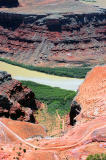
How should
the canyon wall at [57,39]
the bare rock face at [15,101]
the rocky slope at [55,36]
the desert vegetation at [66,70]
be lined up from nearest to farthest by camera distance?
1. the bare rock face at [15,101]
2. the desert vegetation at [66,70]
3. the canyon wall at [57,39]
4. the rocky slope at [55,36]

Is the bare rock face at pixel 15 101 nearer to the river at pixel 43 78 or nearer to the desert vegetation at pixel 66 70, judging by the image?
the river at pixel 43 78

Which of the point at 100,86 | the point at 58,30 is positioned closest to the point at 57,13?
the point at 58,30

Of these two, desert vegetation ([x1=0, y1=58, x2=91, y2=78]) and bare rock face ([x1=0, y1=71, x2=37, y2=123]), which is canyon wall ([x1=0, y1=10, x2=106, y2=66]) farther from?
bare rock face ([x1=0, y1=71, x2=37, y2=123])

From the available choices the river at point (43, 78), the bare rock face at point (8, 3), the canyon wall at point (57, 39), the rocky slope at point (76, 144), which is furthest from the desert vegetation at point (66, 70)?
the rocky slope at point (76, 144)

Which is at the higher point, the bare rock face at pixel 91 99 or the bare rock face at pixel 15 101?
the bare rock face at pixel 91 99

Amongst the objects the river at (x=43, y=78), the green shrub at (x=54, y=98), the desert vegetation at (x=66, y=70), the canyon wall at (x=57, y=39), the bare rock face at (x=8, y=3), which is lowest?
the river at (x=43, y=78)

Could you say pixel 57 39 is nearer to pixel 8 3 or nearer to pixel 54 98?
pixel 8 3
